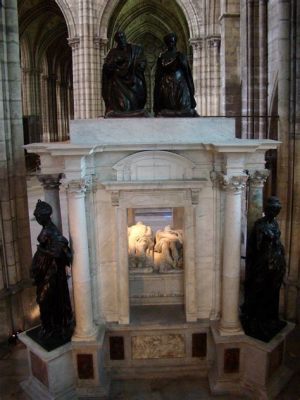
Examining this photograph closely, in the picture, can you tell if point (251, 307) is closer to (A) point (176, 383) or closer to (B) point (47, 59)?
(A) point (176, 383)

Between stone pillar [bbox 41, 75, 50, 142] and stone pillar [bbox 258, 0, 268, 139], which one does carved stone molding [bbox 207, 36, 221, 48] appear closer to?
stone pillar [bbox 258, 0, 268, 139]

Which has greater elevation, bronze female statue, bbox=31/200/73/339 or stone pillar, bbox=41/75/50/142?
stone pillar, bbox=41/75/50/142

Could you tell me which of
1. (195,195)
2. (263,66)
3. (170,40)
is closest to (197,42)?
(263,66)

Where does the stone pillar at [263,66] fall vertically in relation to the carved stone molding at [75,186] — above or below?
above

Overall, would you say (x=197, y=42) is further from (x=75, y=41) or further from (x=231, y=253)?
(x=231, y=253)

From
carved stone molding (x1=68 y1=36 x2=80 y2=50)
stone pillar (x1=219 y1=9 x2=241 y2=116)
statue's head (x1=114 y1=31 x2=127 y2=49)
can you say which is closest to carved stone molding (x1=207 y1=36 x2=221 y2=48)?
stone pillar (x1=219 y1=9 x2=241 y2=116)

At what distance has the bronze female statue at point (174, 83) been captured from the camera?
6.06 m

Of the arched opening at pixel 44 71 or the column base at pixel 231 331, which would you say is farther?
the arched opening at pixel 44 71

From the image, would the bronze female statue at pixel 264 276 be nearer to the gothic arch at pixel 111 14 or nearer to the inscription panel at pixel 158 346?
the inscription panel at pixel 158 346

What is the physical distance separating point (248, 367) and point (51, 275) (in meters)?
3.06

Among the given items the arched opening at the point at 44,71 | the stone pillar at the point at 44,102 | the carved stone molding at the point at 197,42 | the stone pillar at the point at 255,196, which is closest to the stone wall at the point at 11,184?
the stone pillar at the point at 255,196

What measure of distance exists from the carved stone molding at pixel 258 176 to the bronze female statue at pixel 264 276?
0.38m

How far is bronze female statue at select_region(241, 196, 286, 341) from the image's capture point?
220 inches

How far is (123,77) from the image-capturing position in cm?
609
